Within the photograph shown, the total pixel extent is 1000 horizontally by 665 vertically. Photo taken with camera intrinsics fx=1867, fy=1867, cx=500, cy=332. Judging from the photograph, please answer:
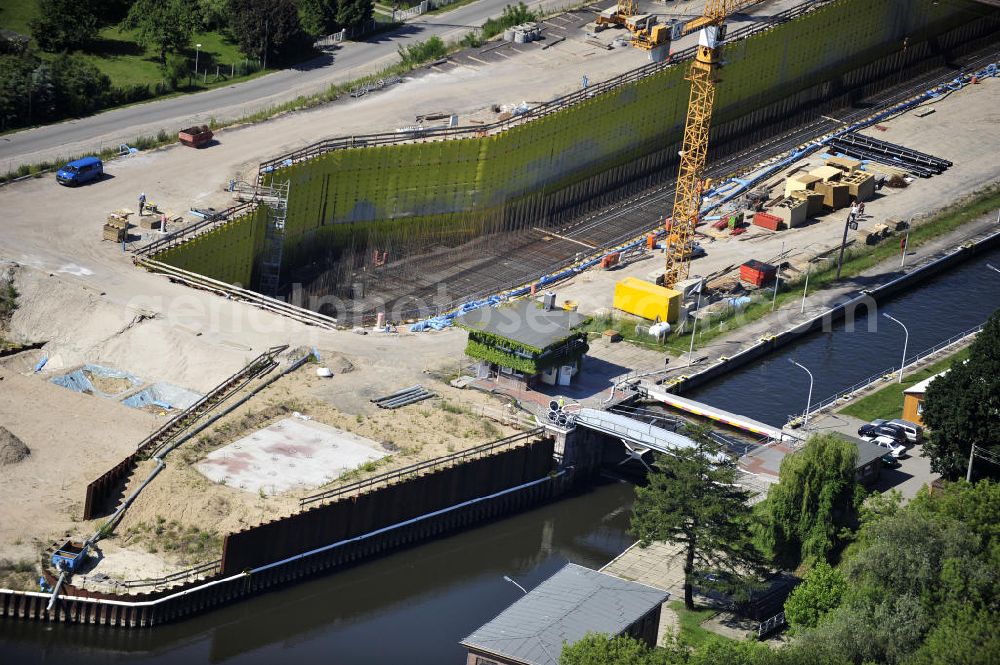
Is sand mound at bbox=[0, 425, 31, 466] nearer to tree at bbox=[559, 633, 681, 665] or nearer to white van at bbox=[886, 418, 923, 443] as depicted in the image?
tree at bbox=[559, 633, 681, 665]

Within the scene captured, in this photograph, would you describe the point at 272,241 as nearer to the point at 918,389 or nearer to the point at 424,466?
the point at 424,466

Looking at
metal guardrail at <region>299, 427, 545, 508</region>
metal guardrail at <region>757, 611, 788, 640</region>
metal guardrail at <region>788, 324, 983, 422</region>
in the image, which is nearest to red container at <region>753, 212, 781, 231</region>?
metal guardrail at <region>788, 324, 983, 422</region>

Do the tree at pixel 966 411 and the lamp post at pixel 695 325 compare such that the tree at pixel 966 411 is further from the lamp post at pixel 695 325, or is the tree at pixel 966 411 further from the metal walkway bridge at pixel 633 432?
the lamp post at pixel 695 325

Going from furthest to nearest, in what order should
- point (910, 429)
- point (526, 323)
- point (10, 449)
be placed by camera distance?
point (526, 323)
point (910, 429)
point (10, 449)

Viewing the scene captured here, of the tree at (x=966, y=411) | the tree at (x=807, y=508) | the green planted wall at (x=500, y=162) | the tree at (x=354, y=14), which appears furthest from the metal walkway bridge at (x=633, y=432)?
the tree at (x=354, y=14)

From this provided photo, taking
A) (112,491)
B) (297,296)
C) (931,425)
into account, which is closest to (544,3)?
(297,296)

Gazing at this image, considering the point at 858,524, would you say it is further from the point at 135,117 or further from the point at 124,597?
the point at 135,117

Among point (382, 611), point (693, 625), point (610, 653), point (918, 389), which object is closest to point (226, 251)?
point (382, 611)
